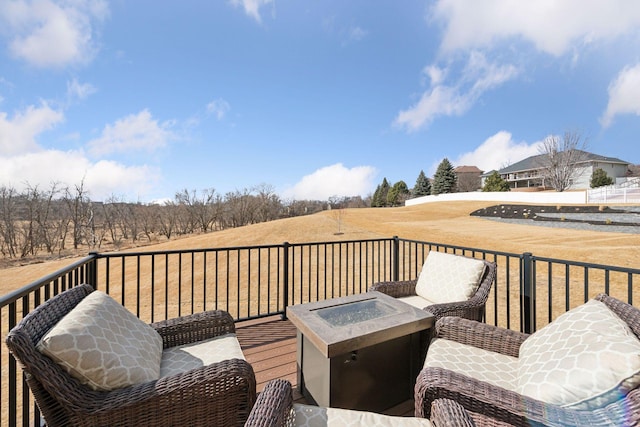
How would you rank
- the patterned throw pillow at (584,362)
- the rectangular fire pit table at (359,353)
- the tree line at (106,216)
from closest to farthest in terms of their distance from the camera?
the patterned throw pillow at (584,362) → the rectangular fire pit table at (359,353) → the tree line at (106,216)

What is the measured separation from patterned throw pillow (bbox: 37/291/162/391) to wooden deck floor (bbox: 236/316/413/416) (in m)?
1.01

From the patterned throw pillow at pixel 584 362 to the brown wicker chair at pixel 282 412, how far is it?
47cm

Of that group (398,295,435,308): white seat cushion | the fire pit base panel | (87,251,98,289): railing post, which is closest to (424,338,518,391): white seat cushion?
the fire pit base panel

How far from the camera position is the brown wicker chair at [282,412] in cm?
101

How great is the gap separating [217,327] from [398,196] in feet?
129

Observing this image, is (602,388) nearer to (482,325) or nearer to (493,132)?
(482,325)

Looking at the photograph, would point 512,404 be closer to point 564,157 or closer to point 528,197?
point 528,197

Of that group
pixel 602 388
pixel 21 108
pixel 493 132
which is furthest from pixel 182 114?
pixel 493 132

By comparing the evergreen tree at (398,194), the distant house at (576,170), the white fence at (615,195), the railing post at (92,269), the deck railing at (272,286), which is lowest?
the deck railing at (272,286)

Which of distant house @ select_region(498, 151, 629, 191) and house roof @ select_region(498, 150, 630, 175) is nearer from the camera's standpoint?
distant house @ select_region(498, 151, 629, 191)

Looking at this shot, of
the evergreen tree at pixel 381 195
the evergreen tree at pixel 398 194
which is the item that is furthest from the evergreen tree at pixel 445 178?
the evergreen tree at pixel 381 195

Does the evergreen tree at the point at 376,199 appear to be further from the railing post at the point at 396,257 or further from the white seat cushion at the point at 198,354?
the white seat cushion at the point at 198,354

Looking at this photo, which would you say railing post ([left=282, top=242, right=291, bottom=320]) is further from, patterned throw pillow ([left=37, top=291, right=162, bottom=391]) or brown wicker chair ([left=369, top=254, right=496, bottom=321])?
patterned throw pillow ([left=37, top=291, right=162, bottom=391])

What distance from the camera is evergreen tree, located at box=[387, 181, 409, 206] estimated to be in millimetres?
39156
